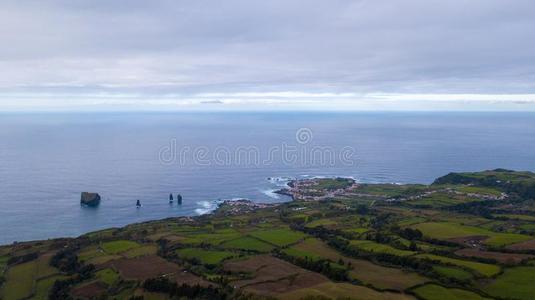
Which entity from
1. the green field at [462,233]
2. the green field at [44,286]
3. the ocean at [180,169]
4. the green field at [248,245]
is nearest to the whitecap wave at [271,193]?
the ocean at [180,169]

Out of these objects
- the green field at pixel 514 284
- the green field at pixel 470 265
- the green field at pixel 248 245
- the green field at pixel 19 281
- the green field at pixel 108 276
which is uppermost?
the green field at pixel 470 265

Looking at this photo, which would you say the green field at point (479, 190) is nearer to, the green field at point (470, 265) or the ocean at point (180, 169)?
the ocean at point (180, 169)

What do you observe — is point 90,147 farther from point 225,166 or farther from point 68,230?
point 68,230

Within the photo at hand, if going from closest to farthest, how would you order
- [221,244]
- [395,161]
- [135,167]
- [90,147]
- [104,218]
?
1. [221,244]
2. [104,218]
3. [135,167]
4. [395,161]
5. [90,147]

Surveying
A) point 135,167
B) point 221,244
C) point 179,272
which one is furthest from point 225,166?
point 179,272

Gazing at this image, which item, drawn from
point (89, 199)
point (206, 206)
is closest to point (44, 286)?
point (89, 199)

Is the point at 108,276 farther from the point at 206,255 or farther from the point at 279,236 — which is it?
the point at 279,236
